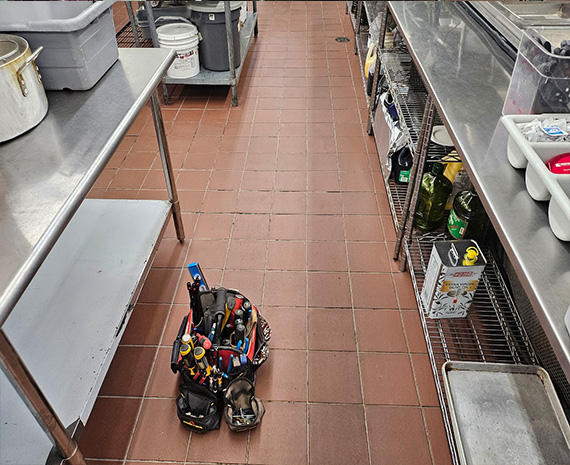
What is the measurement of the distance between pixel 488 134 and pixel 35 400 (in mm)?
1392

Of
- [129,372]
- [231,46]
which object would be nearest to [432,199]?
[129,372]

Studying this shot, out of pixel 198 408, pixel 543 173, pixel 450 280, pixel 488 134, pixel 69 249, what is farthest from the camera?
pixel 69 249

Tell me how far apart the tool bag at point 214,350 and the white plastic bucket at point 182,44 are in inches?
84.5

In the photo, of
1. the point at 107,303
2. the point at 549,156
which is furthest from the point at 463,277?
the point at 107,303

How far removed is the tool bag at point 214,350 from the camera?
5.15 ft

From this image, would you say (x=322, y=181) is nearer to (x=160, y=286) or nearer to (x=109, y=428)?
(x=160, y=286)

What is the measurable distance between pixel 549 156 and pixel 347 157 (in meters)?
1.94

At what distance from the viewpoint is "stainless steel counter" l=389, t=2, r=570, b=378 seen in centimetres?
89

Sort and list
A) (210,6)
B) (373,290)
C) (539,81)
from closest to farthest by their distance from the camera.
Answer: (539,81), (373,290), (210,6)

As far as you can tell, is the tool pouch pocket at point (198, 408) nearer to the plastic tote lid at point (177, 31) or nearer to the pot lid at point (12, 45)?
the pot lid at point (12, 45)

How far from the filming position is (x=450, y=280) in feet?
5.53

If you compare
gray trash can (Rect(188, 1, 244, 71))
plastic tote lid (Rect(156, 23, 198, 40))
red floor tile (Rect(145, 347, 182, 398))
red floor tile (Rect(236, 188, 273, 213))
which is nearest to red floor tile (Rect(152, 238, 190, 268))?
red floor tile (Rect(236, 188, 273, 213))

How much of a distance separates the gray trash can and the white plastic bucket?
74mm

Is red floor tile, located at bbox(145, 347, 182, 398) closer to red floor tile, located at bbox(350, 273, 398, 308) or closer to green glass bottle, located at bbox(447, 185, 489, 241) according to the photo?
red floor tile, located at bbox(350, 273, 398, 308)
